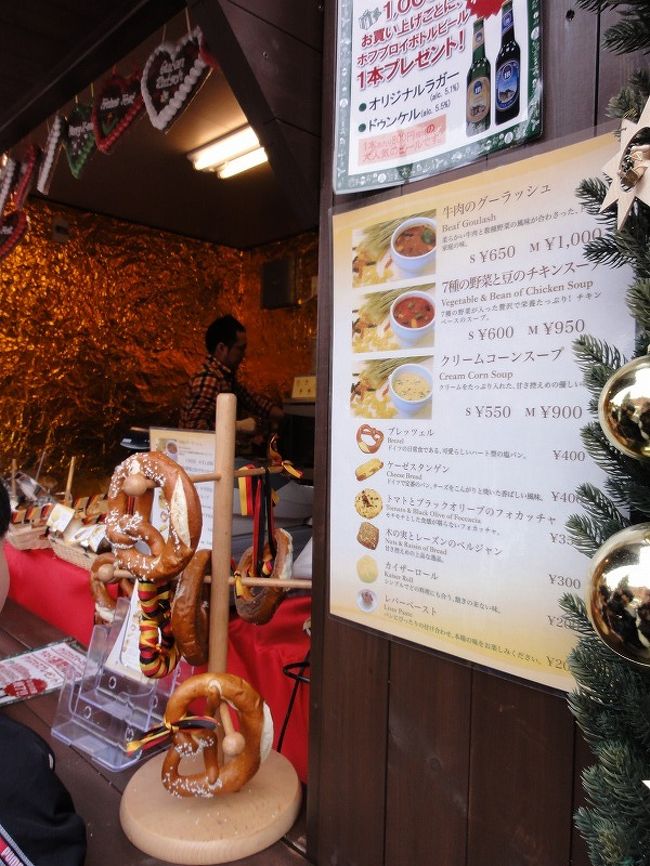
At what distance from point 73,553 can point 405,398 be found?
6.02 ft

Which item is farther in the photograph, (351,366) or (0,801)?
(351,366)

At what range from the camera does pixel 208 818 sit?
136 centimetres

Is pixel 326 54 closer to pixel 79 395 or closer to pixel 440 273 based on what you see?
pixel 440 273

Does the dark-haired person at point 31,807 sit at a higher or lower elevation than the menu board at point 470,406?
lower

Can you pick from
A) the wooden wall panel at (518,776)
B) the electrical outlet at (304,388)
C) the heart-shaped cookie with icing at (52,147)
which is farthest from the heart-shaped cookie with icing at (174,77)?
the electrical outlet at (304,388)

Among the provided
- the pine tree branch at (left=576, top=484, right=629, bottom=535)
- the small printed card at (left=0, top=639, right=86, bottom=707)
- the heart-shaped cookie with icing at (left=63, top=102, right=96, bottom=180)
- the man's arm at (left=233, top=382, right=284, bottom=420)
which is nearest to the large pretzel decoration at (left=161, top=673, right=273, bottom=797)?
the small printed card at (left=0, top=639, right=86, bottom=707)

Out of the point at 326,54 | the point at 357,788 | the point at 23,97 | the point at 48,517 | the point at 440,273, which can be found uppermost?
the point at 23,97

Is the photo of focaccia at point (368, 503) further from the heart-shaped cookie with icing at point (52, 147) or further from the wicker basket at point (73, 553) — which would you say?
the heart-shaped cookie with icing at point (52, 147)

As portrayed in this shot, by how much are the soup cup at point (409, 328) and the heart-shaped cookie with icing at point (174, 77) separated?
1.25m

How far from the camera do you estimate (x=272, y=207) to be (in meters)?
4.84

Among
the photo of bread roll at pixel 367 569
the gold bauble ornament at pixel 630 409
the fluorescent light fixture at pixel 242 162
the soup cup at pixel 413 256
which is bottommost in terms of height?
the photo of bread roll at pixel 367 569

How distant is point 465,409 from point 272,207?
4205mm

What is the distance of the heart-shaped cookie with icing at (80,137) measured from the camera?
2514 millimetres

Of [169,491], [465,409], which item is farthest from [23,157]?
[465,409]
